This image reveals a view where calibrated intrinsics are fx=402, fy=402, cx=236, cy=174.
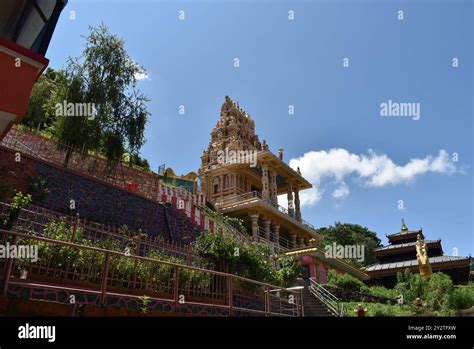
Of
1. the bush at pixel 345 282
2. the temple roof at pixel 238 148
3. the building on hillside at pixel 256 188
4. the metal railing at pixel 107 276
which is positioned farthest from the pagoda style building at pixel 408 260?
the metal railing at pixel 107 276

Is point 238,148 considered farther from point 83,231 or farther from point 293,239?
point 83,231

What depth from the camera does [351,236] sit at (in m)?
54.1

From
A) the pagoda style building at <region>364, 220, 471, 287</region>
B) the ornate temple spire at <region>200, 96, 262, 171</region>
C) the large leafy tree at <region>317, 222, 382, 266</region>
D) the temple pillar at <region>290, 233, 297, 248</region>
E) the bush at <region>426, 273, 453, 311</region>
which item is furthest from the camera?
the large leafy tree at <region>317, 222, 382, 266</region>

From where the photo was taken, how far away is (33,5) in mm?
7277

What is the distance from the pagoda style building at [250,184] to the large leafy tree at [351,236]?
17488mm

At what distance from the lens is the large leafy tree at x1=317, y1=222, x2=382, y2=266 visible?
172 ft

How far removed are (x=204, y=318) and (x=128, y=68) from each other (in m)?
14.4

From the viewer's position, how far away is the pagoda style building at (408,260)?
99.5 feet

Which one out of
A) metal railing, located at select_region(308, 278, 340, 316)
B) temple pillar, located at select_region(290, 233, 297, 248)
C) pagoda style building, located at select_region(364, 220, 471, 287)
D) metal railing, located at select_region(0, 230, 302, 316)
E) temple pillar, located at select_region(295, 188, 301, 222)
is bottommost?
metal railing, located at select_region(308, 278, 340, 316)

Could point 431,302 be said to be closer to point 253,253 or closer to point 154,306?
point 253,253

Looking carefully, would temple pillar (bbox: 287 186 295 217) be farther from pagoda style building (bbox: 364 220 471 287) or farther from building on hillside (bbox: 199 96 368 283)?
pagoda style building (bbox: 364 220 471 287)

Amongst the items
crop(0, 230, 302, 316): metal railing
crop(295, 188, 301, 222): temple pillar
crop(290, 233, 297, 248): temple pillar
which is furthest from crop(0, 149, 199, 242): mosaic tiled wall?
crop(295, 188, 301, 222): temple pillar

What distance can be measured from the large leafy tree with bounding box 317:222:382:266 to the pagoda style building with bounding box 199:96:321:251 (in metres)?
17.5

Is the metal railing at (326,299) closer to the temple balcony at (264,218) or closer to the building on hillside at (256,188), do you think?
the building on hillside at (256,188)
